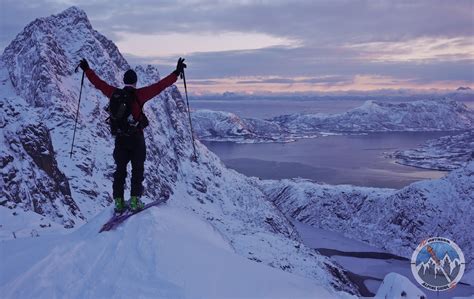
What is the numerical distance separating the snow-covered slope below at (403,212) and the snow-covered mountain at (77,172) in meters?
29.7

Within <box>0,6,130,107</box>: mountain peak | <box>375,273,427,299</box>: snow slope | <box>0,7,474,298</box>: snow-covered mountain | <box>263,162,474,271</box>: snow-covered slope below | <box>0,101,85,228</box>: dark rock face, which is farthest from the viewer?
<box>263,162,474,271</box>: snow-covered slope below

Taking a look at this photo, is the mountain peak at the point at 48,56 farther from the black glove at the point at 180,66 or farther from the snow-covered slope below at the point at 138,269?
the snow-covered slope below at the point at 138,269

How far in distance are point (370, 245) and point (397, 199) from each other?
23.4 m

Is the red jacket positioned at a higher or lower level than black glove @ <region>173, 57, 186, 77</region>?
lower

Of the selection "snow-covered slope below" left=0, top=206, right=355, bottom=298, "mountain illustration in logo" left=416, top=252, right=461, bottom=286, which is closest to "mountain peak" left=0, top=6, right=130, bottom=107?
"mountain illustration in logo" left=416, top=252, right=461, bottom=286

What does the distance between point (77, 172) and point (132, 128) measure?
10625 centimetres

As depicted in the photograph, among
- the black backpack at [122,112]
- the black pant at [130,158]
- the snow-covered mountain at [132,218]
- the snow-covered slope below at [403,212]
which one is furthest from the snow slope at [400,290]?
the snow-covered slope below at [403,212]

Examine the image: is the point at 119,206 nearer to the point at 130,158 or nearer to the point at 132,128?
the point at 130,158

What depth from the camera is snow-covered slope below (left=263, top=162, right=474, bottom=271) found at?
155 m

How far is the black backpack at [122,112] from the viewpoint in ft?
34.7

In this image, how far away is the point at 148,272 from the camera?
7539 millimetres

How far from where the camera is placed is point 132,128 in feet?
35.6

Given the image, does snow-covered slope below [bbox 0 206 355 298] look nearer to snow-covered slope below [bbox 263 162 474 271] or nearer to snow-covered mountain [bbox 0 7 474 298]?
snow-covered mountain [bbox 0 7 474 298]

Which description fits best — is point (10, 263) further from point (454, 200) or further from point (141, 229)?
point (454, 200)
